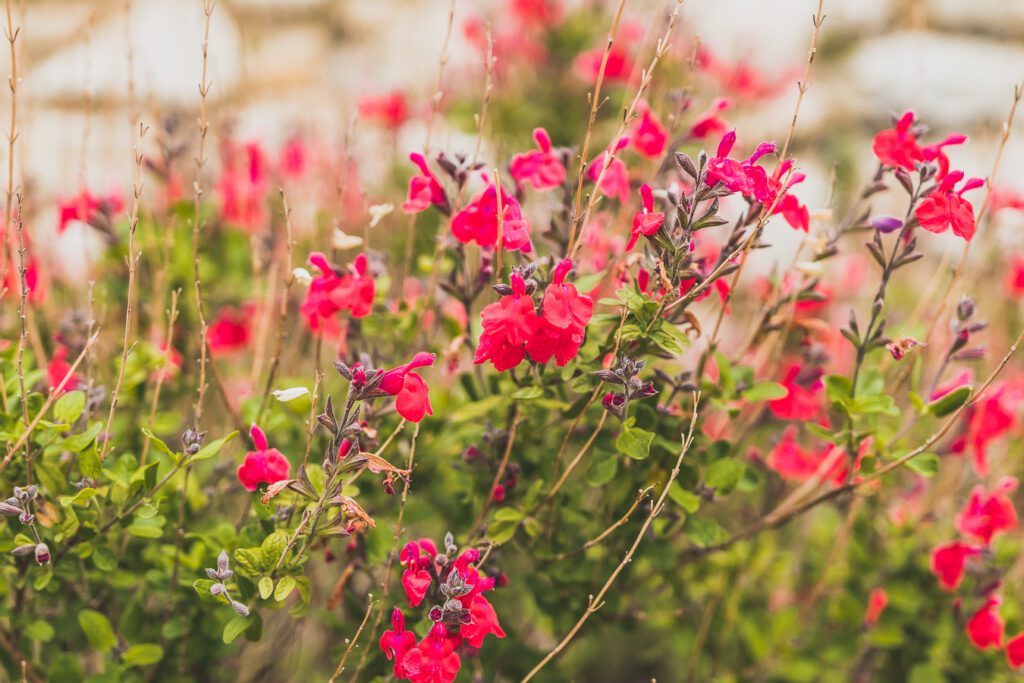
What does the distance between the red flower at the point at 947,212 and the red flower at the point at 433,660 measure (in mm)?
762

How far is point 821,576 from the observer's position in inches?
67.1

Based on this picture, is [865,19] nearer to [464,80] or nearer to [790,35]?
[790,35]

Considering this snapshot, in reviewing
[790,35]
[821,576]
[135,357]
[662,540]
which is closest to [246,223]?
[135,357]

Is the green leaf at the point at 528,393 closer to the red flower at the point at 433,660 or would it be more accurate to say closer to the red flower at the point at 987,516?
the red flower at the point at 433,660

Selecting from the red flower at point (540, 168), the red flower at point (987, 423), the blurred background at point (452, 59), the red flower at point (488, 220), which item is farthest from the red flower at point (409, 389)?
the blurred background at point (452, 59)

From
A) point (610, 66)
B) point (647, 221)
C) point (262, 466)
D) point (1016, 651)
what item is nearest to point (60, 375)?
point (262, 466)

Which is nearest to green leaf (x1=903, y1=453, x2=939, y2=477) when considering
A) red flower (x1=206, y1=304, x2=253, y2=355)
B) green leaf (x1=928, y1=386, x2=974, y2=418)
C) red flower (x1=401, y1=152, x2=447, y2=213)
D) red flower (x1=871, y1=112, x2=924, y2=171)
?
green leaf (x1=928, y1=386, x2=974, y2=418)

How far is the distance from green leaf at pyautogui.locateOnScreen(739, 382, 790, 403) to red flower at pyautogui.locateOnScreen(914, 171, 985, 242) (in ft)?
0.96

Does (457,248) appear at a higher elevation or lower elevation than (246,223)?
higher

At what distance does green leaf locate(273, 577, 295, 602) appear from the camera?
96 centimetres

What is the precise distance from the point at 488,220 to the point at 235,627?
1.94 ft

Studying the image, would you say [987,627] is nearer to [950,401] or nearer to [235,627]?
[950,401]

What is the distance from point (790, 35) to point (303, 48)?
202 cm

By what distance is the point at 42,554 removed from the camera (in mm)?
970
